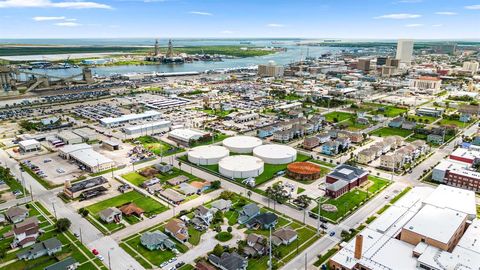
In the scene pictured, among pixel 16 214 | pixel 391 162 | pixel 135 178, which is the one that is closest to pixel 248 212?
pixel 135 178

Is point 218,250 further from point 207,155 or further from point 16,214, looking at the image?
point 207,155

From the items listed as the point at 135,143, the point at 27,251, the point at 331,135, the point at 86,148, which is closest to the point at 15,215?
the point at 27,251

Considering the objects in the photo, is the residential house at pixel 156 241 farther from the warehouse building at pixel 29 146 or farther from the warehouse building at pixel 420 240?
the warehouse building at pixel 29 146

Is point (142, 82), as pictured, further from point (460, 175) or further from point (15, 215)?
point (460, 175)

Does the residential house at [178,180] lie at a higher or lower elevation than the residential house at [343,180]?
lower

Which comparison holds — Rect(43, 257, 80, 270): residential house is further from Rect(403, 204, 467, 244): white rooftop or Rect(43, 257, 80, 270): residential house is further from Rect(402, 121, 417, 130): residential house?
Rect(402, 121, 417, 130): residential house

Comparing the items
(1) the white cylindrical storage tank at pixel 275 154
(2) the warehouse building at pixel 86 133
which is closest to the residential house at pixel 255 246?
(1) the white cylindrical storage tank at pixel 275 154
